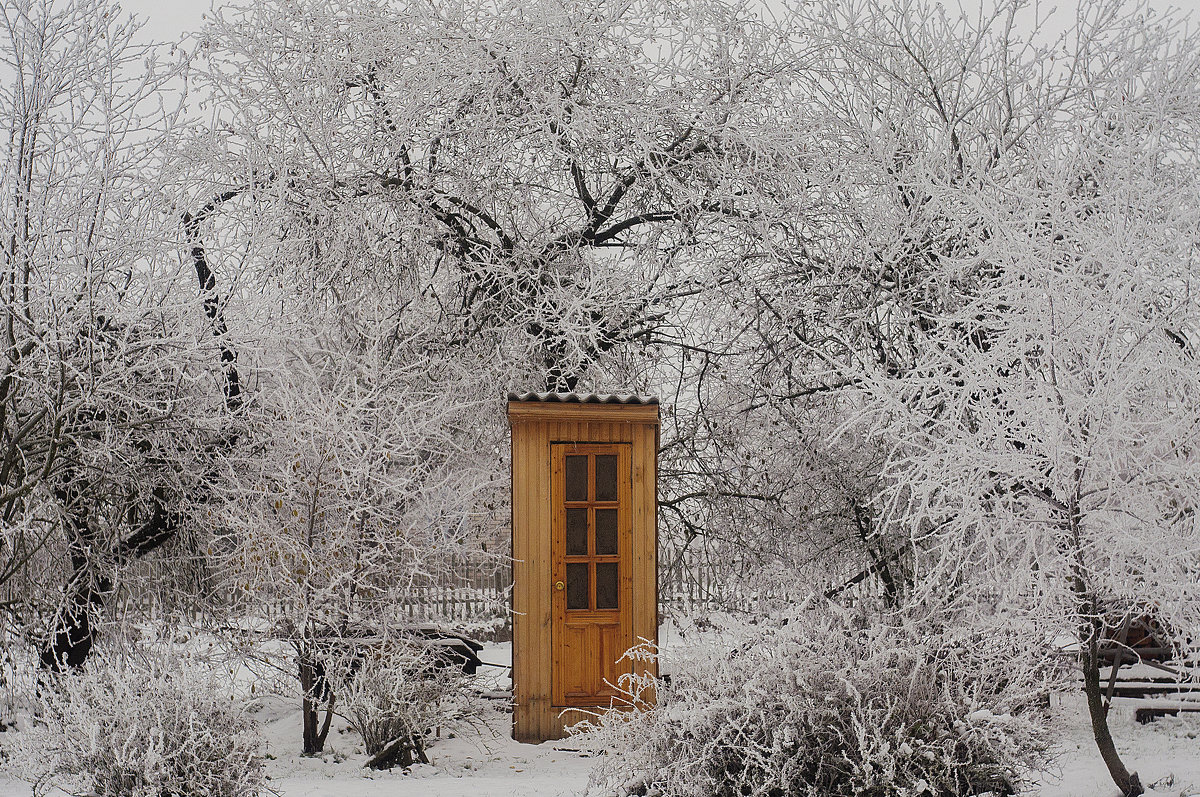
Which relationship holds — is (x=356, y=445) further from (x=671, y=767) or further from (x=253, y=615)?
(x=671, y=767)

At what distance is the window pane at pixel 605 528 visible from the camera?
23.7ft

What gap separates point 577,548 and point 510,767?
1507mm

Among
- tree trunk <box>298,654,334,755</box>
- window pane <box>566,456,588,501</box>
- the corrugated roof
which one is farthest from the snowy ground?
the corrugated roof

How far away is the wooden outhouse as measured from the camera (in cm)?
712

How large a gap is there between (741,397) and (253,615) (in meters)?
4.95

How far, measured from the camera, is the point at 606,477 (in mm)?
7227

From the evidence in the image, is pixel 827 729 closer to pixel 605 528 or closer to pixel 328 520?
pixel 605 528

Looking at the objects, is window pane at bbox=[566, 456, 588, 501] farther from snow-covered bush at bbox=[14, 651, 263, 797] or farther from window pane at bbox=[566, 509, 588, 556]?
snow-covered bush at bbox=[14, 651, 263, 797]

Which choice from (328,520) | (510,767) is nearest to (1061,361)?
(510,767)

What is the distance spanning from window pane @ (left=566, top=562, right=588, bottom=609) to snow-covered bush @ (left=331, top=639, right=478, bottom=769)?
0.96 meters

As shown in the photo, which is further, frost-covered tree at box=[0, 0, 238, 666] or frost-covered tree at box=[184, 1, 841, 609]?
frost-covered tree at box=[184, 1, 841, 609]

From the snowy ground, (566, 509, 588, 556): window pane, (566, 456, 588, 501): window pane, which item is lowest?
the snowy ground

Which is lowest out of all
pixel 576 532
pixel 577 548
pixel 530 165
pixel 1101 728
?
pixel 1101 728

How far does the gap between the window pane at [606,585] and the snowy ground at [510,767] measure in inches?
38.3
